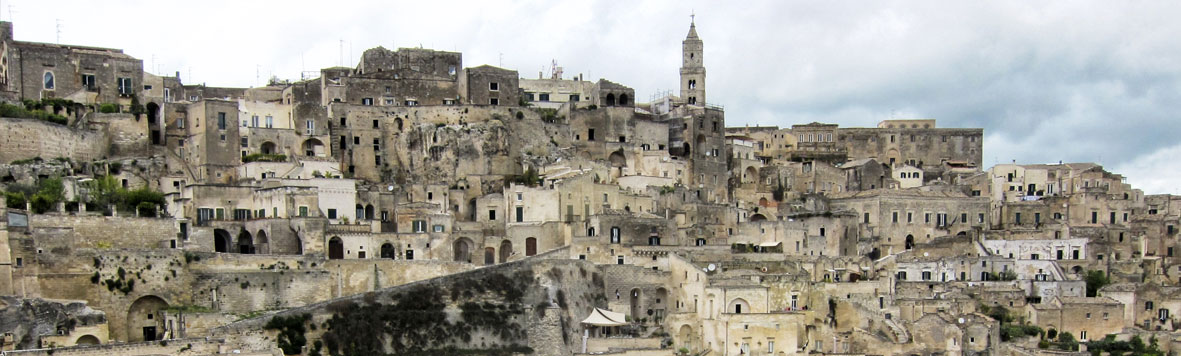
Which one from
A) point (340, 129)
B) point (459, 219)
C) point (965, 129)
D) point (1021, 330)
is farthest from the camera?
point (965, 129)

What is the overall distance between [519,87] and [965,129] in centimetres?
2566

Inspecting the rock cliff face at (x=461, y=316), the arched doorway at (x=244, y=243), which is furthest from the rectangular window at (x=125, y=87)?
the rock cliff face at (x=461, y=316)

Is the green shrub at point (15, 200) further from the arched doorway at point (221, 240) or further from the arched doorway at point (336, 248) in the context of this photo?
the arched doorway at point (336, 248)

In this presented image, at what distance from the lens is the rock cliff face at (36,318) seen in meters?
39.4

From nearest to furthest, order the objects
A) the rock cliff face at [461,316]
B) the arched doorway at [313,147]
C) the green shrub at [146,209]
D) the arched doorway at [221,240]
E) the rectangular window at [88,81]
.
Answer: the rock cliff face at [461,316] → the green shrub at [146,209] → the arched doorway at [221,240] → the rectangular window at [88,81] → the arched doorway at [313,147]

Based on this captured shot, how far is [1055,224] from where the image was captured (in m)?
57.4

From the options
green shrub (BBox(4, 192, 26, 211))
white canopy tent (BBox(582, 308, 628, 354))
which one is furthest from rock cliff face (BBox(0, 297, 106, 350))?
white canopy tent (BBox(582, 308, 628, 354))

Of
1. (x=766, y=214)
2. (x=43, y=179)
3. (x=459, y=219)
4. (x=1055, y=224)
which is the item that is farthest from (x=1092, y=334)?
(x=43, y=179)

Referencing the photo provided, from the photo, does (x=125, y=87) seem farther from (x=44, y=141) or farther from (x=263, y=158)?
(x=263, y=158)

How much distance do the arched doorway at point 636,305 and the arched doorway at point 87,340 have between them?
735 inches

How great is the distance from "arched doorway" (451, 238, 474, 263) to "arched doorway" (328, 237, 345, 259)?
4.60 m

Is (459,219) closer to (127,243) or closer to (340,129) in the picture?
(340,129)

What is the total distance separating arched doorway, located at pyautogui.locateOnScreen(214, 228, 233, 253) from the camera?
160ft

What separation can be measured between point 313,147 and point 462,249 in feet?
30.0
